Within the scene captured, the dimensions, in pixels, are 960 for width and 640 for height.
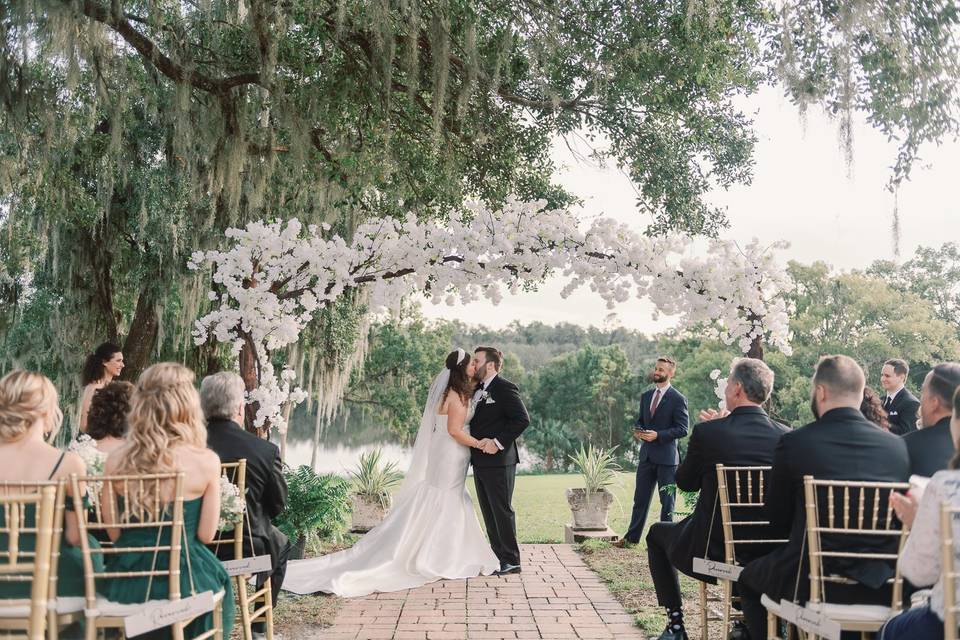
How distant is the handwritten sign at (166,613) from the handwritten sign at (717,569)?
207 cm

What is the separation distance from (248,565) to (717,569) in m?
2.04

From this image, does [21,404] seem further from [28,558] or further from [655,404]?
[655,404]

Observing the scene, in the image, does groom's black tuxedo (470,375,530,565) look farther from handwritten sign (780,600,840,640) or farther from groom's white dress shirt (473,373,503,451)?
handwritten sign (780,600,840,640)

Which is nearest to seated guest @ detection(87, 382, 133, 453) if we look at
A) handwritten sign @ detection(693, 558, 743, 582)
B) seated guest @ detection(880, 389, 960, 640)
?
handwritten sign @ detection(693, 558, 743, 582)

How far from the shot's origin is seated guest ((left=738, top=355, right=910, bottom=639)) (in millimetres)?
3045

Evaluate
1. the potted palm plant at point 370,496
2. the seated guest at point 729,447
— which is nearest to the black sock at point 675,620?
the seated guest at point 729,447

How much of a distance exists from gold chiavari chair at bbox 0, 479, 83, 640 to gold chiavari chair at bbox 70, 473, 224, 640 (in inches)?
2.1

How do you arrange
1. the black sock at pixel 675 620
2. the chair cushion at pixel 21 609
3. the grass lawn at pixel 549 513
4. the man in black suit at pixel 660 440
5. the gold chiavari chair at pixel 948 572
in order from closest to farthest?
the gold chiavari chair at pixel 948 572, the chair cushion at pixel 21 609, the black sock at pixel 675 620, the man in black suit at pixel 660 440, the grass lawn at pixel 549 513

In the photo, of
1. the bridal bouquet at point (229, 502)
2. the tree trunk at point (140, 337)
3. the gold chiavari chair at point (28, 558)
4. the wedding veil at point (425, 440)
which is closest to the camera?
the gold chiavari chair at point (28, 558)

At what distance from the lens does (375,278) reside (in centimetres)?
693

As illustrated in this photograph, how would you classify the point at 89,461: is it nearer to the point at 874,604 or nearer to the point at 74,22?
the point at 874,604

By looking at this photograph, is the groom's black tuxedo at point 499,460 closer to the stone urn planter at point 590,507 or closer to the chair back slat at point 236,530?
the stone urn planter at point 590,507

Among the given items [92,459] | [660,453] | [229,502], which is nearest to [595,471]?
[660,453]

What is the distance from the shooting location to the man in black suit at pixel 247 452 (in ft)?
13.7
